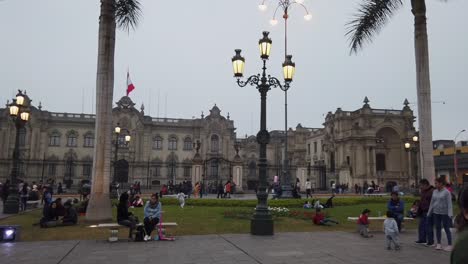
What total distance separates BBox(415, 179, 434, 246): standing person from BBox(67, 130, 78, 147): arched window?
51885 mm

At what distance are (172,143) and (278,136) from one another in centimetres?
2071

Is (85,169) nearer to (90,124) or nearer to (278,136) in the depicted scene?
(90,124)

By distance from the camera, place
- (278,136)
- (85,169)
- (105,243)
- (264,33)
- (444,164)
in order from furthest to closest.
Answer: (278,136) < (444,164) < (85,169) < (264,33) < (105,243)

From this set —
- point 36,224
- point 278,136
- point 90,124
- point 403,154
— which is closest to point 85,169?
point 90,124

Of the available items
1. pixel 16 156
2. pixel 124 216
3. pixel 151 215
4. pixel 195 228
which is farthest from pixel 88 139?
pixel 151 215

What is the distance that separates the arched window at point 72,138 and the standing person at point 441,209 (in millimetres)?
52581

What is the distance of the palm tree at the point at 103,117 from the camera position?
46.0ft

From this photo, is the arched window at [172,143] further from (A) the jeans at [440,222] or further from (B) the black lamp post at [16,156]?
(A) the jeans at [440,222]

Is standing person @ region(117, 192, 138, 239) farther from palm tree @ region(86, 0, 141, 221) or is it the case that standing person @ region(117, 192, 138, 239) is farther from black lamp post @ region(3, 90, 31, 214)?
black lamp post @ region(3, 90, 31, 214)

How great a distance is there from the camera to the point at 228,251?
29.7ft

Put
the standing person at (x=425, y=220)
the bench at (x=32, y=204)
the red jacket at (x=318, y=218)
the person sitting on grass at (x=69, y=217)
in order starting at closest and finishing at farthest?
the standing person at (x=425, y=220)
the person sitting on grass at (x=69, y=217)
the red jacket at (x=318, y=218)
the bench at (x=32, y=204)

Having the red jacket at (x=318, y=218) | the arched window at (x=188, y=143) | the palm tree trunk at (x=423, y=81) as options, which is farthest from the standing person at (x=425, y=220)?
the arched window at (x=188, y=143)

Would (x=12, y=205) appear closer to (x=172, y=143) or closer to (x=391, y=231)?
(x=391, y=231)

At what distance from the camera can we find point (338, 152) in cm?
5900
